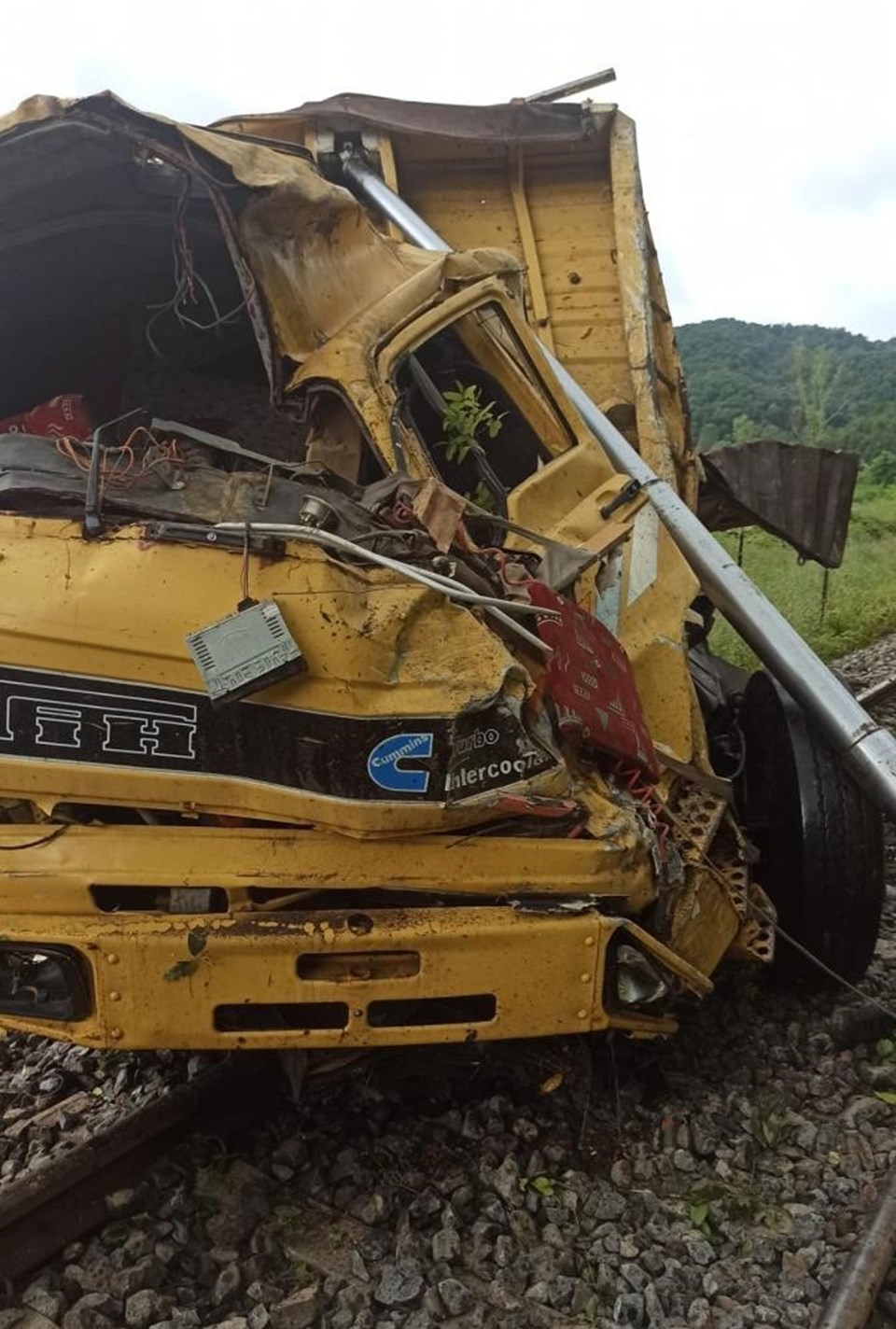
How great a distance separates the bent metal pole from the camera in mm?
4043

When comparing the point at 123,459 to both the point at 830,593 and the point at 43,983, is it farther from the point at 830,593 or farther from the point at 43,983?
the point at 830,593

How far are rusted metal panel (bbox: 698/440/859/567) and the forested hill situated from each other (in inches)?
571

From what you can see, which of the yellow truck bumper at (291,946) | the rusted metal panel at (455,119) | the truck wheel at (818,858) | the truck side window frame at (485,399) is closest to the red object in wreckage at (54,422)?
the truck side window frame at (485,399)

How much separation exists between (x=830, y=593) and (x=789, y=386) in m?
27.8

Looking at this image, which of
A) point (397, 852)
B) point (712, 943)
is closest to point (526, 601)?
point (397, 852)

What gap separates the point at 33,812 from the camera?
2.77m

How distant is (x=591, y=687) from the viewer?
311 cm

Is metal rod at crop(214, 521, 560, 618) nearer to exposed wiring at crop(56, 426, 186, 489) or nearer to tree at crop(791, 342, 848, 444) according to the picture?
exposed wiring at crop(56, 426, 186, 489)

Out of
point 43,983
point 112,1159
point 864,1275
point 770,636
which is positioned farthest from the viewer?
point 770,636

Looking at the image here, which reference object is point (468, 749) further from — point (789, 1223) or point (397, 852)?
point (789, 1223)

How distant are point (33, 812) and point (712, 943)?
197 cm

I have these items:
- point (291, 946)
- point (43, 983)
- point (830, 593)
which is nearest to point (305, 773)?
point (291, 946)

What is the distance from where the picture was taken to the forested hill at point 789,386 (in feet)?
109

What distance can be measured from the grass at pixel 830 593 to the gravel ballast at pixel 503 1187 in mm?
4790
